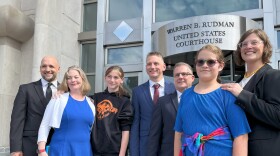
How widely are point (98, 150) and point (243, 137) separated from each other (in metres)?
1.85

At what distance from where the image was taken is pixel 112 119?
11.6 ft

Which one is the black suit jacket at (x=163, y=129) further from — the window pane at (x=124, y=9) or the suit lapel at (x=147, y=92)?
the window pane at (x=124, y=9)

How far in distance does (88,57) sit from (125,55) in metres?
1.34

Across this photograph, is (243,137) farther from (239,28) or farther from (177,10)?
(177,10)

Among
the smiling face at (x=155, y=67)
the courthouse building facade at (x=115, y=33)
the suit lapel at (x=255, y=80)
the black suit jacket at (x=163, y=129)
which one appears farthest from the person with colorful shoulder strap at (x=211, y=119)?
the courthouse building facade at (x=115, y=33)

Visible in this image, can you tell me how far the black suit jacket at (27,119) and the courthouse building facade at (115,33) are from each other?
4.02m

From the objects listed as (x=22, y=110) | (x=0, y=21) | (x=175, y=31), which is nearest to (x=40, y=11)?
(x=0, y=21)

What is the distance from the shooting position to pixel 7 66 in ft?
25.9

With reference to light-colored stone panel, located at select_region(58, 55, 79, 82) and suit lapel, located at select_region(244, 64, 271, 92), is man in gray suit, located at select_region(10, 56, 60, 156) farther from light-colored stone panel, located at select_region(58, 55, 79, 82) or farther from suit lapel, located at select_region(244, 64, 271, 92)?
light-colored stone panel, located at select_region(58, 55, 79, 82)

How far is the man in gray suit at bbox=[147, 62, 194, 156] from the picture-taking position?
319cm

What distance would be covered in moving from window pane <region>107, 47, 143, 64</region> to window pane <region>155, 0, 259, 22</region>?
108 centimetres

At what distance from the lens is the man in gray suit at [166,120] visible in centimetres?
319

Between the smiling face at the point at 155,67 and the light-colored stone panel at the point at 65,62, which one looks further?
the light-colored stone panel at the point at 65,62

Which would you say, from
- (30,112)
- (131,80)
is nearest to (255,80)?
(30,112)
